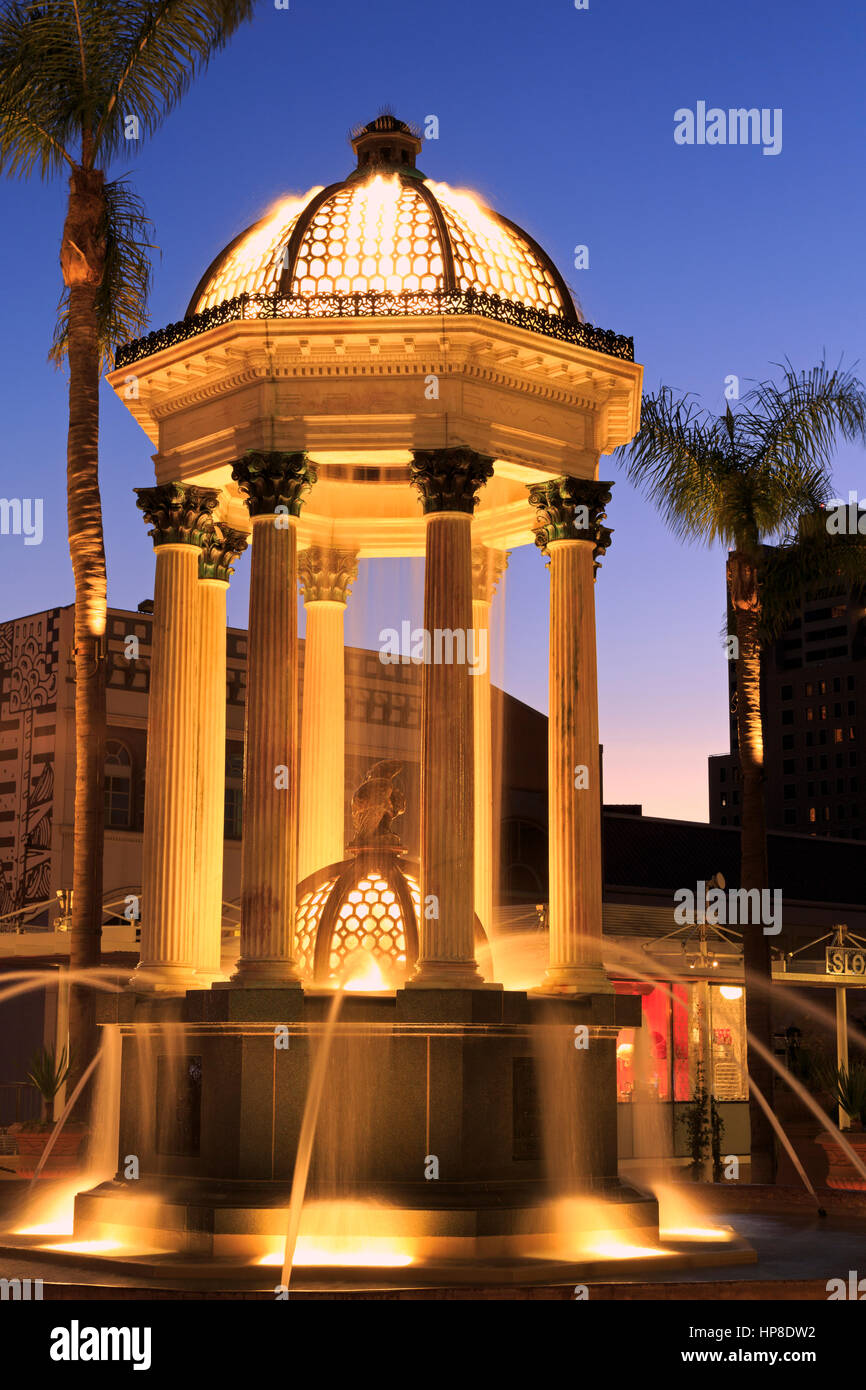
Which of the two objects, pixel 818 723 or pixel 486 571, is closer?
pixel 486 571

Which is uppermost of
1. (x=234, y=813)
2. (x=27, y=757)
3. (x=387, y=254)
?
(x=387, y=254)

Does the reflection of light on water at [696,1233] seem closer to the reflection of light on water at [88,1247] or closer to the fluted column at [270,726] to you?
the fluted column at [270,726]

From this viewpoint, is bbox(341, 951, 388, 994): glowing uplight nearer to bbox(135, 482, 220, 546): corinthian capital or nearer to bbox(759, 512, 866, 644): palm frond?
bbox(135, 482, 220, 546): corinthian capital

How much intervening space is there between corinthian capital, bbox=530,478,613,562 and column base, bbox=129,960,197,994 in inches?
312

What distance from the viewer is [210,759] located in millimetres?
24906

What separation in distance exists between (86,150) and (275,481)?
385 inches

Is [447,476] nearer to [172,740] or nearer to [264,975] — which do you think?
[172,740]

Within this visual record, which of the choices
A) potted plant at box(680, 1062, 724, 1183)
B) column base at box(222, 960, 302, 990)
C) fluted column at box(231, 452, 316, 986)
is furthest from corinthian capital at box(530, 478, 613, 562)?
potted plant at box(680, 1062, 724, 1183)

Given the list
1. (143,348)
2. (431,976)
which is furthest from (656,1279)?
(143,348)

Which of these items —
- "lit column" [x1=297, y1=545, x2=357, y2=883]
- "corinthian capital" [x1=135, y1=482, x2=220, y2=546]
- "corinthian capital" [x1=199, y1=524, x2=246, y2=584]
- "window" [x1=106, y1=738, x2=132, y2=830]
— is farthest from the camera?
"window" [x1=106, y1=738, x2=132, y2=830]

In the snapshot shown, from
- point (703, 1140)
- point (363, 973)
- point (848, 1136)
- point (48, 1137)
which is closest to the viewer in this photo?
point (363, 973)

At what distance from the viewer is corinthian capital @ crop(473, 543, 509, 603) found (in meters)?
27.7

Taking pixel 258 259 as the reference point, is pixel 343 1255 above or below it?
below

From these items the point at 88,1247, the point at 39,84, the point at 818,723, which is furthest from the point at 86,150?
the point at 818,723
